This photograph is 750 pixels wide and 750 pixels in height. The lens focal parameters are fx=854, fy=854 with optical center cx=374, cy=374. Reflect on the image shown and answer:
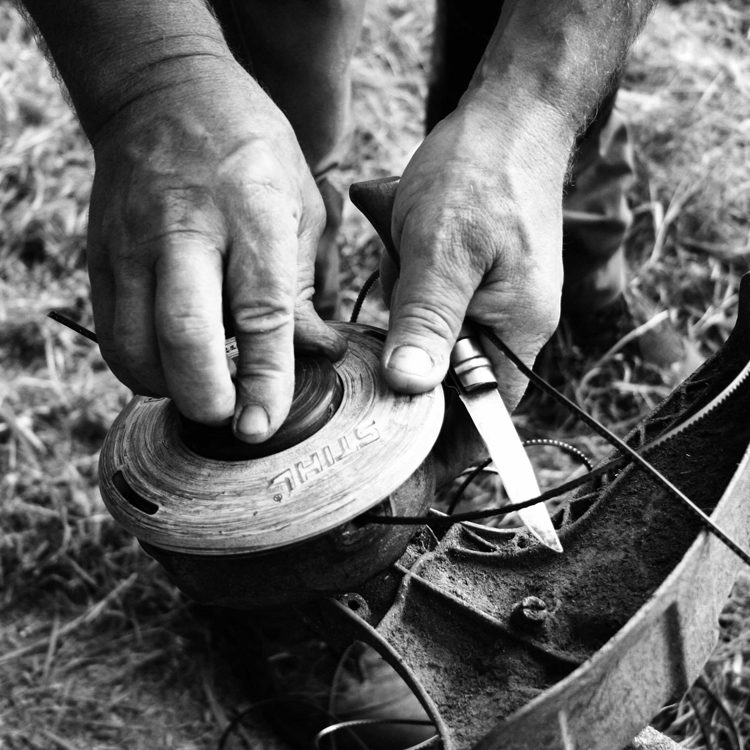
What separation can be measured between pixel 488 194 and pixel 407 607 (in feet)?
2.18

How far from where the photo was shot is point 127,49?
1.36 meters

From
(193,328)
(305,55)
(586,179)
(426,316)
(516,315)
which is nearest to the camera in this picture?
(193,328)

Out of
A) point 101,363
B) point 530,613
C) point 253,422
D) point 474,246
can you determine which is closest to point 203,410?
point 253,422

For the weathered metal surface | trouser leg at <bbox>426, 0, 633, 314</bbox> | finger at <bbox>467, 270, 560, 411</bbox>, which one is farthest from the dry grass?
finger at <bbox>467, 270, 560, 411</bbox>

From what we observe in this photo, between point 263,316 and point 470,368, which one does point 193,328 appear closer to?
point 263,316

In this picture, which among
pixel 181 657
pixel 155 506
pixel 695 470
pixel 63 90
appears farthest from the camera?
pixel 181 657

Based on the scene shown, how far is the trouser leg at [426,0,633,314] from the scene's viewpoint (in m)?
2.36

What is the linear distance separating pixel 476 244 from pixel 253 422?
1.37 ft

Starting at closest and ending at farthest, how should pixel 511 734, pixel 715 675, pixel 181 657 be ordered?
pixel 511 734 → pixel 715 675 → pixel 181 657

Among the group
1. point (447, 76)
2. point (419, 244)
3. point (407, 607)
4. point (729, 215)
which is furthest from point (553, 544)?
point (729, 215)

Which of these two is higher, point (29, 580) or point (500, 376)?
point (500, 376)

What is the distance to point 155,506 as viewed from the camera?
1192 mm

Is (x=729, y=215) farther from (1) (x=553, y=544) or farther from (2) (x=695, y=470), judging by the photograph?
(1) (x=553, y=544)

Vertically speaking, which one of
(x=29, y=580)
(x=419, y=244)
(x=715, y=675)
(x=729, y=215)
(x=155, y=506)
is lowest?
(x=29, y=580)
